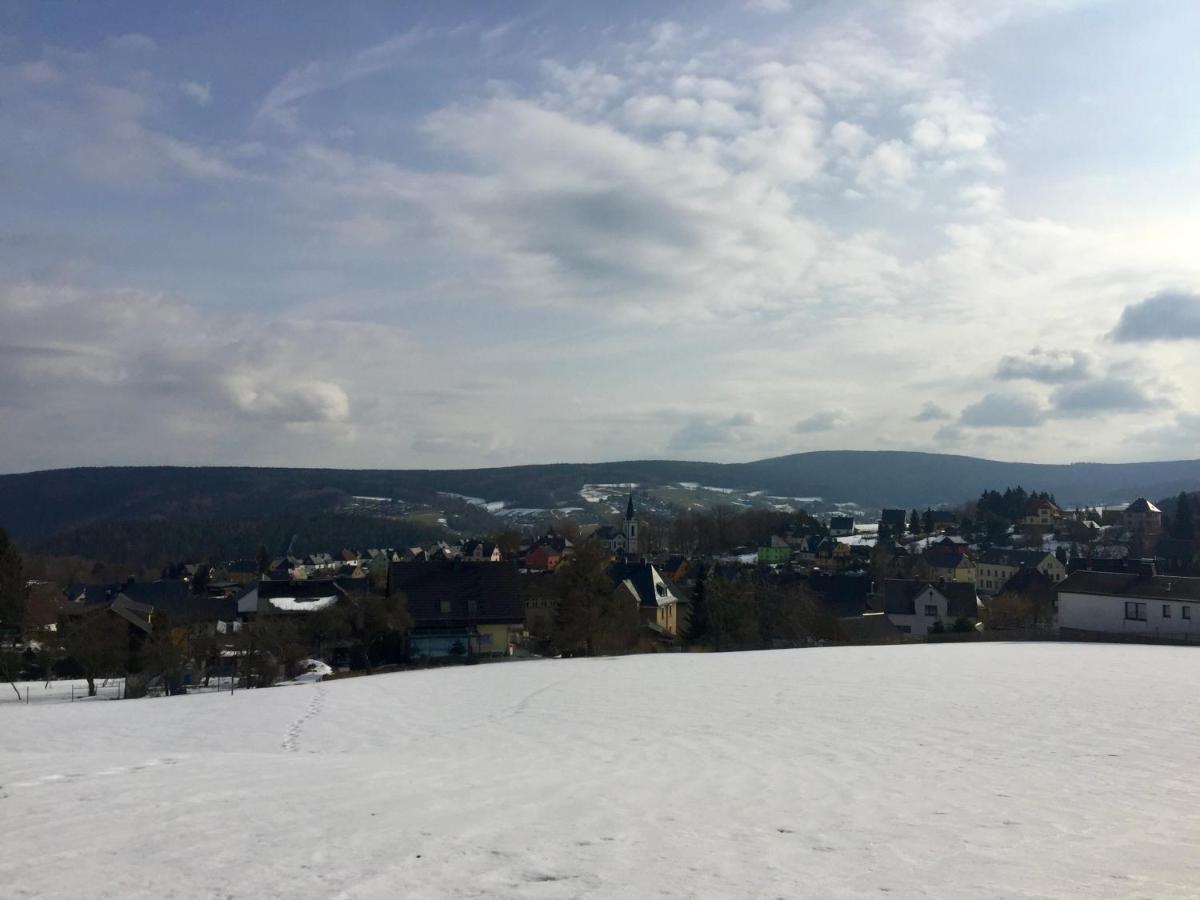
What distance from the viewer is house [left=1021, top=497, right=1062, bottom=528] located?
433 feet

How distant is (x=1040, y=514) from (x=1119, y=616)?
106m

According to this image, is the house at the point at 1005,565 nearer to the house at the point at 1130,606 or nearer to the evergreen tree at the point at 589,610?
the house at the point at 1130,606

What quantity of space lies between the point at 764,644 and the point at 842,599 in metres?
32.7

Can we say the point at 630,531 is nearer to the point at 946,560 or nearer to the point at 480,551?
the point at 480,551

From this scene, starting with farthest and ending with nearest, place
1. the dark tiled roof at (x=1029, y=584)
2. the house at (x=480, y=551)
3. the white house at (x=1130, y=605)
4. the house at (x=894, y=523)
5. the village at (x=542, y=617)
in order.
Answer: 1. the house at (x=480, y=551)
2. the house at (x=894, y=523)
3. the dark tiled roof at (x=1029, y=584)
4. the white house at (x=1130, y=605)
5. the village at (x=542, y=617)

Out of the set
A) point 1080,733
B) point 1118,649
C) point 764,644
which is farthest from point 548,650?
point 1080,733

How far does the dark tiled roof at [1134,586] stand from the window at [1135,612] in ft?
1.29

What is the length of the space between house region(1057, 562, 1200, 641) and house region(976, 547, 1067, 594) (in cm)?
5262

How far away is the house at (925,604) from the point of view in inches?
2532

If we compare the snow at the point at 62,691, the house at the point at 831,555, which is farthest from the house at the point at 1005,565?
the snow at the point at 62,691

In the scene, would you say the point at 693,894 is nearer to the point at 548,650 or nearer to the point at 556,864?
the point at 556,864

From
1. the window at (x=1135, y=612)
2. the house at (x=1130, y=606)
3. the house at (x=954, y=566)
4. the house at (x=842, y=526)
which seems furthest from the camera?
the house at (x=842, y=526)

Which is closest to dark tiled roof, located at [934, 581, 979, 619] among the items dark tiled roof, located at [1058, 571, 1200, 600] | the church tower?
dark tiled roof, located at [1058, 571, 1200, 600]

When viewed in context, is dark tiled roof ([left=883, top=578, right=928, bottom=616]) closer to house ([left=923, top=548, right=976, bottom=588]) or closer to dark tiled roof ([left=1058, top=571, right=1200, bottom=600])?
dark tiled roof ([left=1058, top=571, right=1200, bottom=600])
